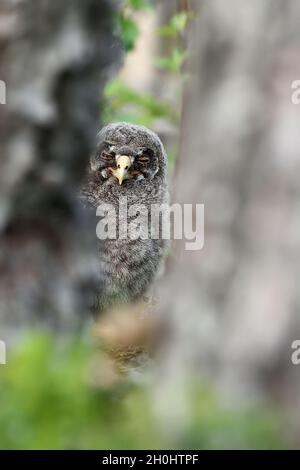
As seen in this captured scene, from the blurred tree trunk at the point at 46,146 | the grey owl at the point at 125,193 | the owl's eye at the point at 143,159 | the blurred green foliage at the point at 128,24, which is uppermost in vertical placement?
the blurred green foliage at the point at 128,24

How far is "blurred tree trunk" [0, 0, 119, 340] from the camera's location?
15.9 feet

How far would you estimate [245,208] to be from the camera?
2639 millimetres

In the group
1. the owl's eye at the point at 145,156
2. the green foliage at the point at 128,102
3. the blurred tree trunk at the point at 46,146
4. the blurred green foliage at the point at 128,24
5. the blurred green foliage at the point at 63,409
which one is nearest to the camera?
the blurred green foliage at the point at 63,409

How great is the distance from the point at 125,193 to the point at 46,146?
354cm

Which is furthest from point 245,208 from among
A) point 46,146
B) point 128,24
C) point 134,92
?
point 134,92

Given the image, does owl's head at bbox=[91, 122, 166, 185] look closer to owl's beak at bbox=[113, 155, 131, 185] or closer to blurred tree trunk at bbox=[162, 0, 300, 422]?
owl's beak at bbox=[113, 155, 131, 185]

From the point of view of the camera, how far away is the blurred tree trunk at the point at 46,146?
4855 mm

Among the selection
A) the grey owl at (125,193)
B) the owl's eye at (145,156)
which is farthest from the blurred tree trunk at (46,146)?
the owl's eye at (145,156)

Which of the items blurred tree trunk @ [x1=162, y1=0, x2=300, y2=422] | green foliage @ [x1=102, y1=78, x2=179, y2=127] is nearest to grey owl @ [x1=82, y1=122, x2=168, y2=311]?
green foliage @ [x1=102, y1=78, x2=179, y2=127]

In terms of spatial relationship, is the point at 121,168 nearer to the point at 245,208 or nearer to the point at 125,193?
the point at 125,193

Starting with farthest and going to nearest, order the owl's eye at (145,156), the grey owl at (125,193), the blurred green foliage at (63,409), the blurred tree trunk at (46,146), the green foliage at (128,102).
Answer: the green foliage at (128,102)
the owl's eye at (145,156)
the grey owl at (125,193)
the blurred tree trunk at (46,146)
the blurred green foliage at (63,409)

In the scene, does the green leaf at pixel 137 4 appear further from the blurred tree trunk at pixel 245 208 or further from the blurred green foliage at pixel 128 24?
Result: the blurred tree trunk at pixel 245 208

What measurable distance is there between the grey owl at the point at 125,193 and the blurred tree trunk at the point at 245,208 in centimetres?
523

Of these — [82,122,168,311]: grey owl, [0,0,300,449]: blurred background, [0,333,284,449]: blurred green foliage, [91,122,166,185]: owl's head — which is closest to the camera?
[0,0,300,449]: blurred background
